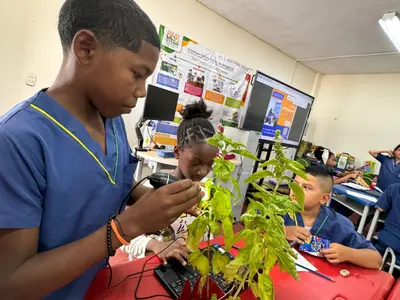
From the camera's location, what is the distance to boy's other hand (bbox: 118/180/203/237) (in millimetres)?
444

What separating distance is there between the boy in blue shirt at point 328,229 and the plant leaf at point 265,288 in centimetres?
29

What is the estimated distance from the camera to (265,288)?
17.3 inches

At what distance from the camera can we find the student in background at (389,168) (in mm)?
3396

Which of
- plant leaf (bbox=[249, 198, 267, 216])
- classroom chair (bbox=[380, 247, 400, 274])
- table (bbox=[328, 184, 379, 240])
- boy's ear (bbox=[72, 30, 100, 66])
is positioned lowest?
classroom chair (bbox=[380, 247, 400, 274])

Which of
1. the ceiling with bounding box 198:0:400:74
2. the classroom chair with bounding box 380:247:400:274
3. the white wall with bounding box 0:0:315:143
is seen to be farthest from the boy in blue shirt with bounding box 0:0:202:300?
the ceiling with bounding box 198:0:400:74

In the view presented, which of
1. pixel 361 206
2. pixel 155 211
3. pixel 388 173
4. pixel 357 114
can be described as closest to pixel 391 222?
pixel 361 206

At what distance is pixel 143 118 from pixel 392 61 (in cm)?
425

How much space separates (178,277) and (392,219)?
2271 millimetres

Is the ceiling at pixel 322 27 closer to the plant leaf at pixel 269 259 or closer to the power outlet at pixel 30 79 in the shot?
the power outlet at pixel 30 79

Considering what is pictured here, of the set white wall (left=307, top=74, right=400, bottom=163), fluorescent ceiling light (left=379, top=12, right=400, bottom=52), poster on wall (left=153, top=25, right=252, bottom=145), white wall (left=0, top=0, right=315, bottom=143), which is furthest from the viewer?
white wall (left=307, top=74, right=400, bottom=163)

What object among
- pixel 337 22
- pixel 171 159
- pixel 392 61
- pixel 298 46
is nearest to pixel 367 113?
pixel 392 61

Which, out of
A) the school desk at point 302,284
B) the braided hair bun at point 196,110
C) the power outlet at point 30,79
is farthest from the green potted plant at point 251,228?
the power outlet at point 30,79

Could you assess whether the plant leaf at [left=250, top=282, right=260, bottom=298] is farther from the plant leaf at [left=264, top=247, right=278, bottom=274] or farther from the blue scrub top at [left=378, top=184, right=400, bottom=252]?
the blue scrub top at [left=378, top=184, right=400, bottom=252]

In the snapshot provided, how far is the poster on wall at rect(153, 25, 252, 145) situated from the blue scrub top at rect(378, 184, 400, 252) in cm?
228
